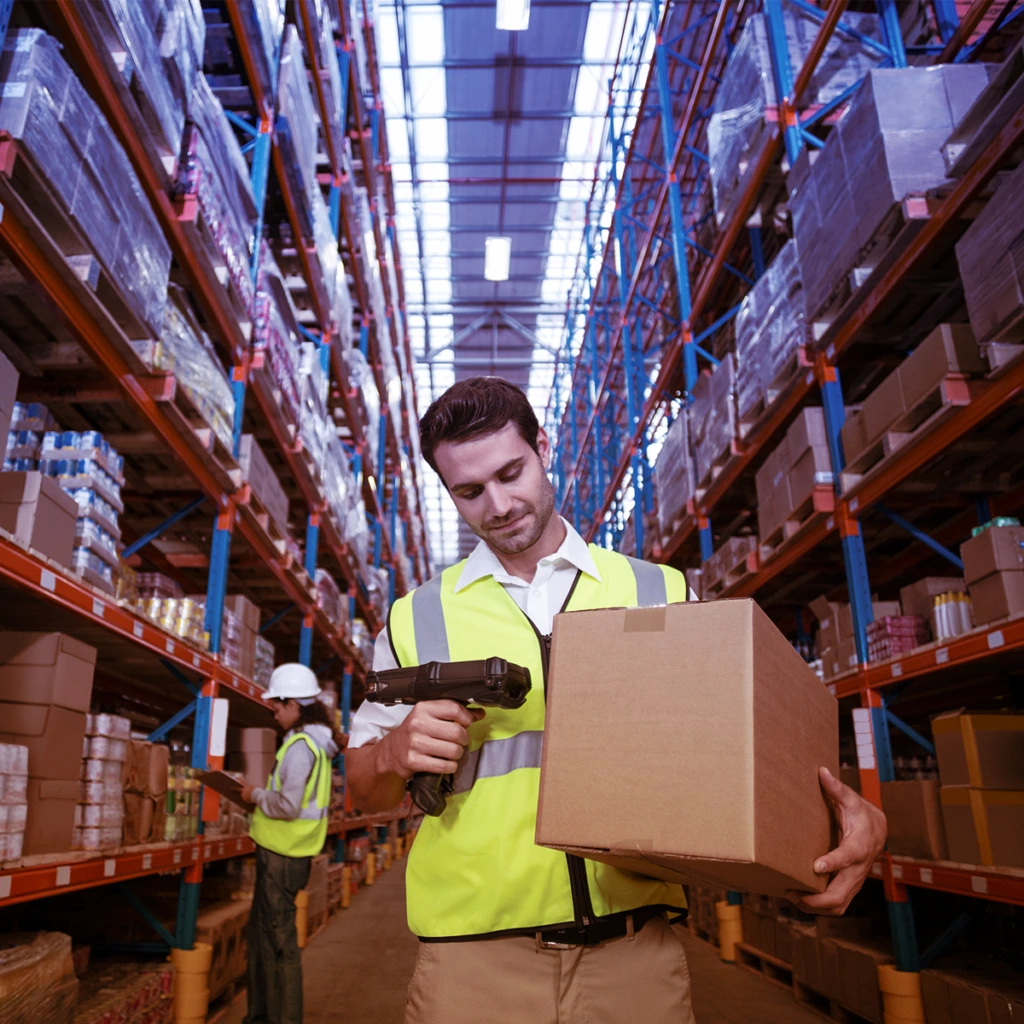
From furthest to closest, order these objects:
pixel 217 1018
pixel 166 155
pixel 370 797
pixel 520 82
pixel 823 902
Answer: pixel 520 82 → pixel 217 1018 → pixel 166 155 → pixel 370 797 → pixel 823 902

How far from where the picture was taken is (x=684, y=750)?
1167 mm

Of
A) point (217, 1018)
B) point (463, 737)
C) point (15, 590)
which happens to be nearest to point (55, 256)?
point (15, 590)

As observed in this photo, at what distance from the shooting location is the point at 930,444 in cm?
402

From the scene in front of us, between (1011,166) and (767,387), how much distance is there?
6.56 ft

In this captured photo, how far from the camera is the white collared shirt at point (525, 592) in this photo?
1706mm

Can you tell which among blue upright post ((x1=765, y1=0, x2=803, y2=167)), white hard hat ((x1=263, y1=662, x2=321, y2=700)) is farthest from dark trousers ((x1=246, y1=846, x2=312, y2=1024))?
blue upright post ((x1=765, y1=0, x2=803, y2=167))

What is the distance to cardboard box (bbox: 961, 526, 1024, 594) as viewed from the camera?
3.57 metres

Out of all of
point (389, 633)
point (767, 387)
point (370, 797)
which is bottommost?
point (370, 797)

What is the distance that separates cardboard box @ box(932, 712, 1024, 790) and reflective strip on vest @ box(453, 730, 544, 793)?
2.83 metres

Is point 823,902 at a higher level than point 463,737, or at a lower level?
lower

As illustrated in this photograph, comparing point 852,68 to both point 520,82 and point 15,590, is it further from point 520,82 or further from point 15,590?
point 520,82

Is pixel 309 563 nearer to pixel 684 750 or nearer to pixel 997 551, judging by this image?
pixel 997 551

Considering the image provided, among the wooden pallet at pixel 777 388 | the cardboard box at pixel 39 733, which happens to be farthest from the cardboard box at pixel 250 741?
the wooden pallet at pixel 777 388

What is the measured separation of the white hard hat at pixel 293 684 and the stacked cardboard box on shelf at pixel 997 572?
12.0 ft
